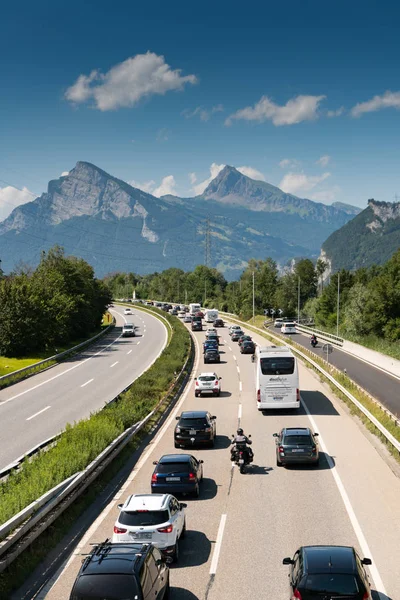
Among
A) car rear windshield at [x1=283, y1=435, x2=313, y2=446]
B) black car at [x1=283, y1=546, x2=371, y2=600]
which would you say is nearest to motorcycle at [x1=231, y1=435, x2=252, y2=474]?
car rear windshield at [x1=283, y1=435, x2=313, y2=446]

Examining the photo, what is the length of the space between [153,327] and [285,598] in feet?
310

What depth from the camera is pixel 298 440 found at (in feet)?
72.8

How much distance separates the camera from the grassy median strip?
15.8 meters

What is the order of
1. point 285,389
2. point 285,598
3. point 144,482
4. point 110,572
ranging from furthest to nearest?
point 285,389
point 144,482
point 285,598
point 110,572

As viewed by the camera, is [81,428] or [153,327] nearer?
[81,428]

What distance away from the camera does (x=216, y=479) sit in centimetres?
2105

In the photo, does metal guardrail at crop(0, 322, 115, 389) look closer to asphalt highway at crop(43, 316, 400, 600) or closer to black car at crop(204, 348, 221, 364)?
black car at crop(204, 348, 221, 364)

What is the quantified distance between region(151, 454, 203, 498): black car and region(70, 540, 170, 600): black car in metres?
6.91

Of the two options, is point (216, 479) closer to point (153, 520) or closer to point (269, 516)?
point (269, 516)

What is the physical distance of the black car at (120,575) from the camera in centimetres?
917

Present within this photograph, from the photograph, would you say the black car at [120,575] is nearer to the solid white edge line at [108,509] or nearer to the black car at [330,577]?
the black car at [330,577]

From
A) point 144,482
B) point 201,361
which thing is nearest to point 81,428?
point 144,482

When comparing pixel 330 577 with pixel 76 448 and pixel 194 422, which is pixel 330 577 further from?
pixel 194 422

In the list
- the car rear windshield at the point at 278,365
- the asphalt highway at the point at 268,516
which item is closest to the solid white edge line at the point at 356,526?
the asphalt highway at the point at 268,516
